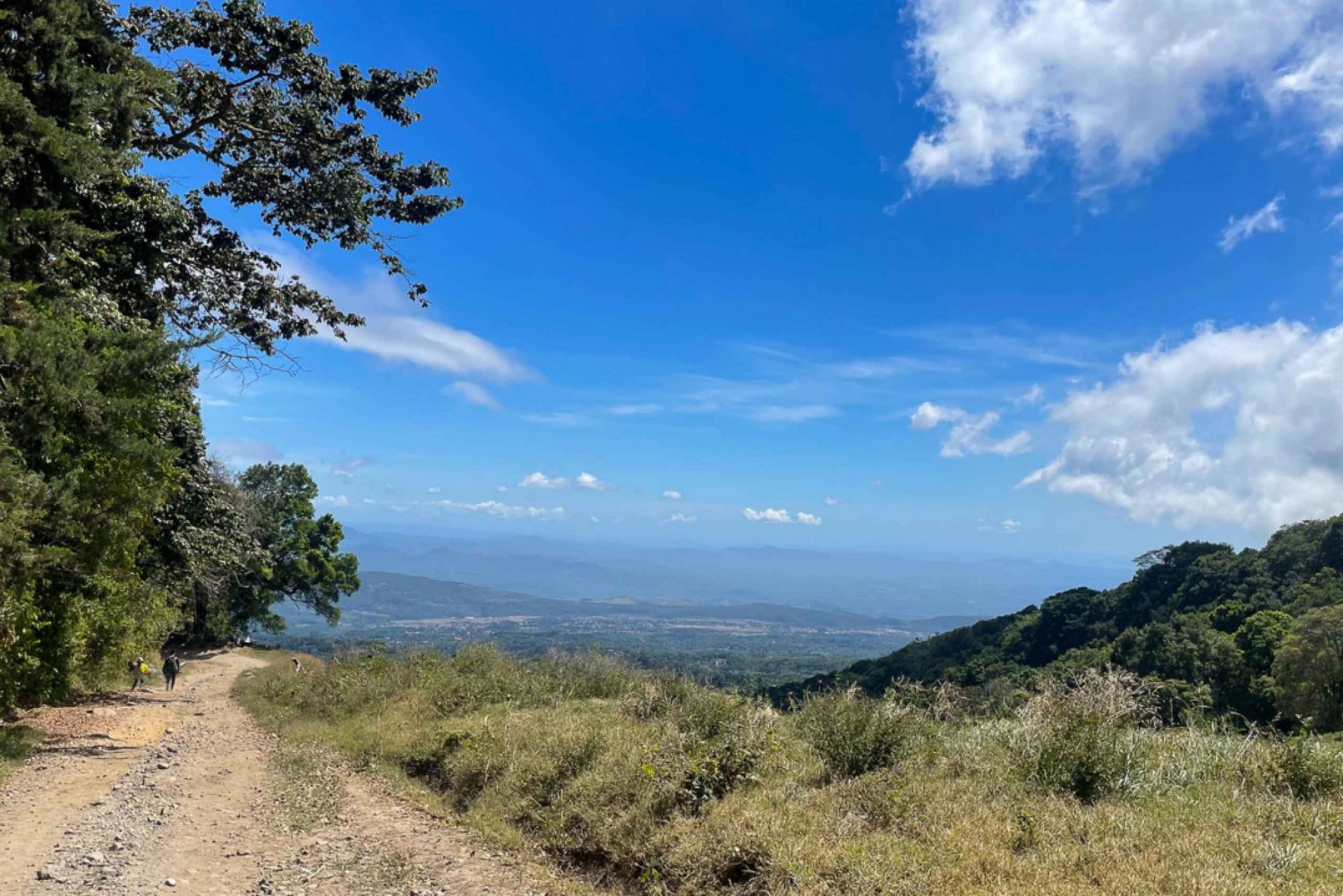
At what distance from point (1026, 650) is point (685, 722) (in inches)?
1714

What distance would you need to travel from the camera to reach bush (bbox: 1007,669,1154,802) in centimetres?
584

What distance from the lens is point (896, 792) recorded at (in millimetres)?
5773

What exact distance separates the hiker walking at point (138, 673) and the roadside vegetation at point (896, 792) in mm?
13918

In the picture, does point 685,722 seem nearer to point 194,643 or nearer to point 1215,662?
point 1215,662

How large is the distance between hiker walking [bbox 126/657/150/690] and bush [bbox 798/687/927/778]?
67.8ft

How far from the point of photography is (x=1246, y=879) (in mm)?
3912

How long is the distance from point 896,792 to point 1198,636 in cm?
3268

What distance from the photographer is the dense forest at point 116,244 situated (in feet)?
25.1

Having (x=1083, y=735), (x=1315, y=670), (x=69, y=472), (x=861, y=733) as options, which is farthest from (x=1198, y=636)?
(x=69, y=472)

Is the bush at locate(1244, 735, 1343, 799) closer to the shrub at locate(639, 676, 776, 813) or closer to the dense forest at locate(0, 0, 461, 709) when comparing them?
the shrub at locate(639, 676, 776, 813)

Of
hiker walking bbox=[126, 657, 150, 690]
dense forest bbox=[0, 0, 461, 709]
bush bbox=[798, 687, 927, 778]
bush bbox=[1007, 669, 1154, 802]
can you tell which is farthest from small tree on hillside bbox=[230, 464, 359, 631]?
bush bbox=[1007, 669, 1154, 802]

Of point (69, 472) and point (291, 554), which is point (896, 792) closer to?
point (69, 472)

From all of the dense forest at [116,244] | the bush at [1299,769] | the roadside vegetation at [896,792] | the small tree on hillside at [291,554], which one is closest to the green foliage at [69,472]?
the dense forest at [116,244]

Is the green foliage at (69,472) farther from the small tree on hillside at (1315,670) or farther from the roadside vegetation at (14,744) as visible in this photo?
the small tree on hillside at (1315,670)
